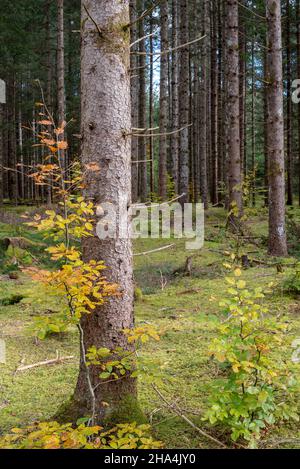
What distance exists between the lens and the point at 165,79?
17.2m

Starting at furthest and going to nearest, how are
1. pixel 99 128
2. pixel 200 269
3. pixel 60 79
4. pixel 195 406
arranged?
1. pixel 60 79
2. pixel 200 269
3. pixel 195 406
4. pixel 99 128

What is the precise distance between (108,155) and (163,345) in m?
2.76

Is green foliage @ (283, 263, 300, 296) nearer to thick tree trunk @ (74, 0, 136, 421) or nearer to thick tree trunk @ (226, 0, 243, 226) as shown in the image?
thick tree trunk @ (74, 0, 136, 421)

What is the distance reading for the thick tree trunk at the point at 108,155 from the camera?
10.6 ft

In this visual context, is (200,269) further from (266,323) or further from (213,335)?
(266,323)

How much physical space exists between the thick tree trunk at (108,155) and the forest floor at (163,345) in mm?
354

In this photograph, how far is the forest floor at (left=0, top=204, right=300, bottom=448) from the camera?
3475 millimetres

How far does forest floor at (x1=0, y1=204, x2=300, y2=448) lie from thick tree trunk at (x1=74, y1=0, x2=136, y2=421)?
0.35 meters

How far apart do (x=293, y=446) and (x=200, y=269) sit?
21.2ft

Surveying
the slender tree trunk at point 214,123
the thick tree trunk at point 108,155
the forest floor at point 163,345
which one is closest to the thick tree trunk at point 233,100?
the forest floor at point 163,345

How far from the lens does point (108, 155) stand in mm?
3223

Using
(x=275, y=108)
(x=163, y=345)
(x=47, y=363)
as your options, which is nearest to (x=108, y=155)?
(x=47, y=363)

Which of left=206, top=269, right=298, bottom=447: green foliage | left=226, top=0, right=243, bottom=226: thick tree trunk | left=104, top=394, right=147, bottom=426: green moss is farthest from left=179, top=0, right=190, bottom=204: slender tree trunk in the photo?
left=206, top=269, right=298, bottom=447: green foliage
